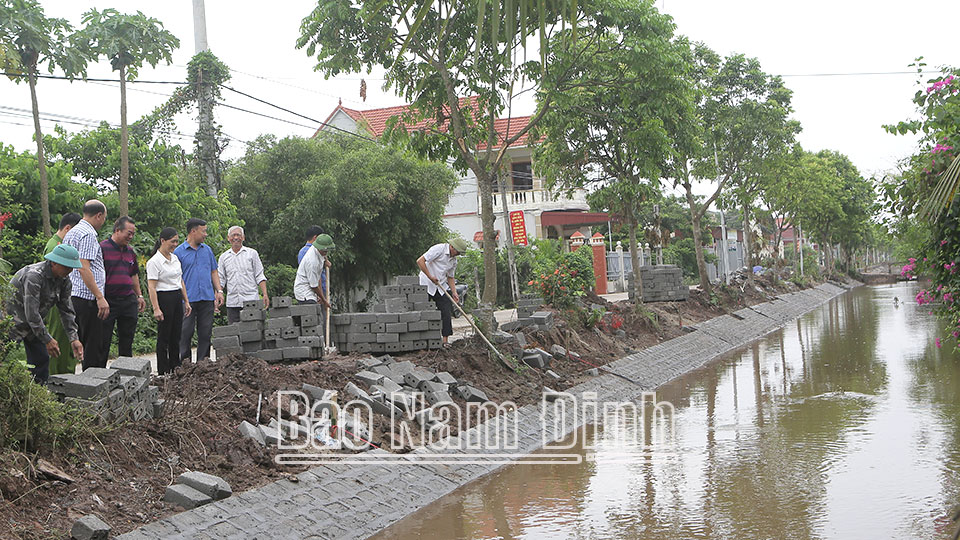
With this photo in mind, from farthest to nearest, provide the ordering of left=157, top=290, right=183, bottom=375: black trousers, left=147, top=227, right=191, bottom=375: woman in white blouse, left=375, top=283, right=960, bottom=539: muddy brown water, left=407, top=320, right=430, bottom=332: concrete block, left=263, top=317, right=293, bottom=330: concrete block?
left=407, top=320, right=430, bottom=332: concrete block, left=263, top=317, right=293, bottom=330: concrete block, left=157, top=290, right=183, bottom=375: black trousers, left=147, top=227, right=191, bottom=375: woman in white blouse, left=375, top=283, right=960, bottom=539: muddy brown water

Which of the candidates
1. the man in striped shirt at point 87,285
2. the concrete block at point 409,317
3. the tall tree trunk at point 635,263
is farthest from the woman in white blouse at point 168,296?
the tall tree trunk at point 635,263

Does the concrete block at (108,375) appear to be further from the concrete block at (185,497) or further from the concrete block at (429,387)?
the concrete block at (429,387)

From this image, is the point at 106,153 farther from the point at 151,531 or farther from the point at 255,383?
the point at 151,531

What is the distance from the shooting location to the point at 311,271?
10922mm

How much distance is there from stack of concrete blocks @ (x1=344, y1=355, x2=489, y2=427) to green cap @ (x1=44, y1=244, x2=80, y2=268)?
117 inches

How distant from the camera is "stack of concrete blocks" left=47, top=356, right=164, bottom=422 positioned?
21.2 feet

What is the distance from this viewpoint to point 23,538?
5004mm

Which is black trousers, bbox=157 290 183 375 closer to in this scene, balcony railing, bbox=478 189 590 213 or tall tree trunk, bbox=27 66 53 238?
tall tree trunk, bbox=27 66 53 238

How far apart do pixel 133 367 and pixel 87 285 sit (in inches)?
41.9

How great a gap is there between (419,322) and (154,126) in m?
12.8

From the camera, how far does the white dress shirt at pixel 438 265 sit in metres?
12.1

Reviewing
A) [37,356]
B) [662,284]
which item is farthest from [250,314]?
[662,284]

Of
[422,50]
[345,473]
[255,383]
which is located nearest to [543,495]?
[345,473]

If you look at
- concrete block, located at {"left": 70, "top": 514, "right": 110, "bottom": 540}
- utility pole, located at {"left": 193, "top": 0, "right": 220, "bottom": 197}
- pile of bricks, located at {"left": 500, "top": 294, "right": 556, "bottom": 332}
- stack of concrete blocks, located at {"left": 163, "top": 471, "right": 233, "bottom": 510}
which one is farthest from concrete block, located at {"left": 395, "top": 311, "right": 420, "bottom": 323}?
utility pole, located at {"left": 193, "top": 0, "right": 220, "bottom": 197}
